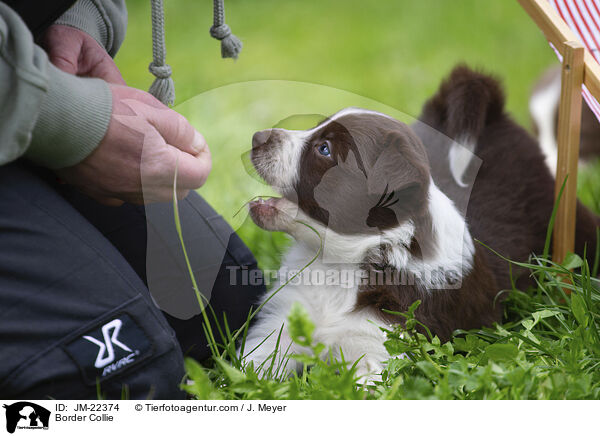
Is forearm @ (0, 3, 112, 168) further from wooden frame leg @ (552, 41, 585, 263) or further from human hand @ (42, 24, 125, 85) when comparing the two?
wooden frame leg @ (552, 41, 585, 263)

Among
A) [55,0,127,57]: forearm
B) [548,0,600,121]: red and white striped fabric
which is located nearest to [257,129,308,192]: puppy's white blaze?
[55,0,127,57]: forearm

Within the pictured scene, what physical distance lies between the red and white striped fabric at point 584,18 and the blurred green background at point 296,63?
45cm

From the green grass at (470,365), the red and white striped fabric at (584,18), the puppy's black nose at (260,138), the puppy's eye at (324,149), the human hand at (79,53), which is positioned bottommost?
the green grass at (470,365)

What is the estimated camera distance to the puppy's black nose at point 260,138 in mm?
1604

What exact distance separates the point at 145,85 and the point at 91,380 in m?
0.71

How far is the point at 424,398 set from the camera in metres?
1.31

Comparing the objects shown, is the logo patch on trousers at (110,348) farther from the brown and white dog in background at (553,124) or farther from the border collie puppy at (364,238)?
the brown and white dog in background at (553,124)

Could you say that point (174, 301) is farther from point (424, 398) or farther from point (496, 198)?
point (496, 198)

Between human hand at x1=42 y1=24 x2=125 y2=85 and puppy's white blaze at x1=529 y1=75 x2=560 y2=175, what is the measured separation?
7.75 feet

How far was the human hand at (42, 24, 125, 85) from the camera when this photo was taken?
1.52m

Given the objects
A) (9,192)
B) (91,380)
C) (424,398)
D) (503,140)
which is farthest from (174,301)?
(503,140)

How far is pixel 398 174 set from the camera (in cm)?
156

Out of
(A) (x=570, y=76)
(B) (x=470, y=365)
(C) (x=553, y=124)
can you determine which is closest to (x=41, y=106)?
(B) (x=470, y=365)

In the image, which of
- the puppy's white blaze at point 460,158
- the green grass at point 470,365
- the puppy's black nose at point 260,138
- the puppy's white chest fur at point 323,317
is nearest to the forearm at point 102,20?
the puppy's black nose at point 260,138
